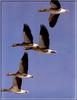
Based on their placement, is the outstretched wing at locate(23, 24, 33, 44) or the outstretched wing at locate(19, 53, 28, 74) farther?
the outstretched wing at locate(19, 53, 28, 74)

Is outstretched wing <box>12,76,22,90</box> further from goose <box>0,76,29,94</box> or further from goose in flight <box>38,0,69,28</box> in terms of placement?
goose in flight <box>38,0,69,28</box>

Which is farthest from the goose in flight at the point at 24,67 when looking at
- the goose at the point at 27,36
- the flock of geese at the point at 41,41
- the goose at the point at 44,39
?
the goose at the point at 44,39

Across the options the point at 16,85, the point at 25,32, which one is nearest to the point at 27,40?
the point at 25,32

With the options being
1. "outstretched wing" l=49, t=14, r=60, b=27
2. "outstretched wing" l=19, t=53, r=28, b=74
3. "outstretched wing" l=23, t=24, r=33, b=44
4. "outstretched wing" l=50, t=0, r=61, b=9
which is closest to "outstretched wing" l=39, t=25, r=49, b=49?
"outstretched wing" l=23, t=24, r=33, b=44

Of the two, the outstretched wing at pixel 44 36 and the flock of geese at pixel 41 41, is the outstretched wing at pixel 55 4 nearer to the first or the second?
the flock of geese at pixel 41 41

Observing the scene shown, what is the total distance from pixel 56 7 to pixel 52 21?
2.50 ft

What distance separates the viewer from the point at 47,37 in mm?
18641

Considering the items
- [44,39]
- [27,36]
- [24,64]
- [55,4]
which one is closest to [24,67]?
[24,64]

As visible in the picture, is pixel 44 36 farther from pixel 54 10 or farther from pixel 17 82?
pixel 17 82

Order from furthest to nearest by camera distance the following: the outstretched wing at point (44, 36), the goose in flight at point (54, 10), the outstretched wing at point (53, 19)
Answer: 1. the outstretched wing at point (53, 19)
2. the goose in flight at point (54, 10)
3. the outstretched wing at point (44, 36)

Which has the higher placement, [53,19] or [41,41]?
[53,19]

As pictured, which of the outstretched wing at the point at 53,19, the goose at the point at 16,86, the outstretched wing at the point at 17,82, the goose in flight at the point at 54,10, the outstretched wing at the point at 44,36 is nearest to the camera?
the outstretched wing at the point at 44,36

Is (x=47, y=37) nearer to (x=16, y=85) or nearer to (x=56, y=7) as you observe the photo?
(x=56, y=7)

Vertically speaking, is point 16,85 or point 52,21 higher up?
point 52,21
